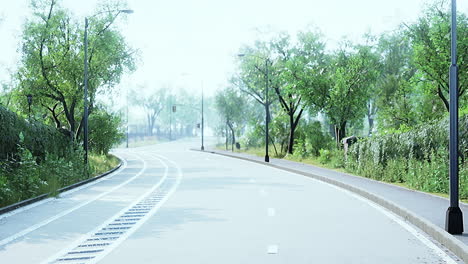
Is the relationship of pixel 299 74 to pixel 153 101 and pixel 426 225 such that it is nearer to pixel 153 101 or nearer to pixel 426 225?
pixel 426 225

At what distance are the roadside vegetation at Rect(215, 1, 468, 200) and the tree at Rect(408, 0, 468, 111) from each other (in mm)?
64

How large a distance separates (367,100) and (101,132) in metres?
19.2

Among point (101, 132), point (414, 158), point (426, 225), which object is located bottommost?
point (426, 225)

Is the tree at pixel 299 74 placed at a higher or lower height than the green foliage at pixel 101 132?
higher

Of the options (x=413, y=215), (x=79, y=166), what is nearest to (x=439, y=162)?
(x=413, y=215)

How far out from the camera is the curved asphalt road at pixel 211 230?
27.2 feet

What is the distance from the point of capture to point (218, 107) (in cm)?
7931

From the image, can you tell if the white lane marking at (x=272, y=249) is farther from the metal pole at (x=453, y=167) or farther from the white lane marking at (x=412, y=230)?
the metal pole at (x=453, y=167)

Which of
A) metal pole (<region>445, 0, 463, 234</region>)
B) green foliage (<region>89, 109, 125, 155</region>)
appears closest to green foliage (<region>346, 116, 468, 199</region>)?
metal pole (<region>445, 0, 463, 234</region>)

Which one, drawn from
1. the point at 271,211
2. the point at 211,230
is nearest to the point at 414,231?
the point at 211,230

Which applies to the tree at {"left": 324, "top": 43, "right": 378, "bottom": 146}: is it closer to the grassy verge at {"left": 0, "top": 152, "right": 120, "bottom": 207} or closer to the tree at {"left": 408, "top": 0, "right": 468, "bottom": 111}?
the tree at {"left": 408, "top": 0, "right": 468, "bottom": 111}

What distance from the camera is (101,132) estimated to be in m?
42.1

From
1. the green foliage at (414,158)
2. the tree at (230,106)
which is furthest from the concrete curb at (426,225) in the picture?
the tree at (230,106)

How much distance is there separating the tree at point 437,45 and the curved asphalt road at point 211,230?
23418 millimetres
